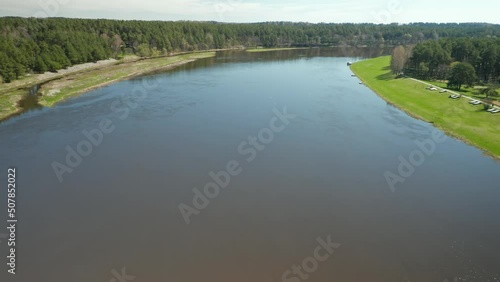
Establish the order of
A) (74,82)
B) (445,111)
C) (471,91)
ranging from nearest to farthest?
(445,111), (471,91), (74,82)

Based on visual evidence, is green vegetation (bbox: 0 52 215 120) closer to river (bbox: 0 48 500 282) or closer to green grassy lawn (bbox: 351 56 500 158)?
river (bbox: 0 48 500 282)

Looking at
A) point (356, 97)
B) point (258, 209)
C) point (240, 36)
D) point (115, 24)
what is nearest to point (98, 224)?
point (258, 209)

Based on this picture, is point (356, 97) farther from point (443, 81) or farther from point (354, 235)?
point (354, 235)

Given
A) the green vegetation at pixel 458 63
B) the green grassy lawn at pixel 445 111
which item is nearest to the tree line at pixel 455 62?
the green vegetation at pixel 458 63

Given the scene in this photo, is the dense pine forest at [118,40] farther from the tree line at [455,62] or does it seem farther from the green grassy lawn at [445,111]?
the green grassy lawn at [445,111]

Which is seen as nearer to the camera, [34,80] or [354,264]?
[354,264]

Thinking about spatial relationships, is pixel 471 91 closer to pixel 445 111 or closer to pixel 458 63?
pixel 458 63

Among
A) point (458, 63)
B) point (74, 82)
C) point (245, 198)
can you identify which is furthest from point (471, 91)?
point (74, 82)
